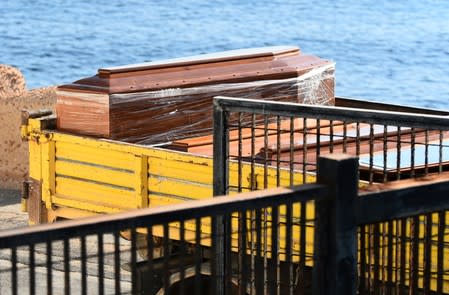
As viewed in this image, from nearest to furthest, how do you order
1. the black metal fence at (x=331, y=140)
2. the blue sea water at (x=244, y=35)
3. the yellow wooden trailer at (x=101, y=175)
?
the black metal fence at (x=331, y=140) < the yellow wooden trailer at (x=101, y=175) < the blue sea water at (x=244, y=35)

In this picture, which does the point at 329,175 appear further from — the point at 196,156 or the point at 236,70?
the point at 236,70

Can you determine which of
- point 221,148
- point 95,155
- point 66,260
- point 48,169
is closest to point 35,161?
point 48,169

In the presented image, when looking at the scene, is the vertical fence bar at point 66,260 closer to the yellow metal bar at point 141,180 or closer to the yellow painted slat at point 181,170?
the yellow painted slat at point 181,170

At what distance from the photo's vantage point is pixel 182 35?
48500 millimetres

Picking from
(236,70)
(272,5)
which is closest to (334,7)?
(272,5)

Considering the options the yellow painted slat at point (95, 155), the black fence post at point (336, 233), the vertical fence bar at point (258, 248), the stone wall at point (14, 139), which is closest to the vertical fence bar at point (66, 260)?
the vertical fence bar at point (258, 248)

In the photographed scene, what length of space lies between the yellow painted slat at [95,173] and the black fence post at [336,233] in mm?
4891

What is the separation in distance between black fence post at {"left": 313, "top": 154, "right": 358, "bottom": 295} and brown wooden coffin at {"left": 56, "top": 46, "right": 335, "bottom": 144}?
560 cm

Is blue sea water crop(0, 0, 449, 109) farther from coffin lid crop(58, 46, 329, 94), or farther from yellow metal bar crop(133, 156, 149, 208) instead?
yellow metal bar crop(133, 156, 149, 208)

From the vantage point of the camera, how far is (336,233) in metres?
4.13

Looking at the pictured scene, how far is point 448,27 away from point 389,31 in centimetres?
247

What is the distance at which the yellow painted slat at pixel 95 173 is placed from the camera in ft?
29.7

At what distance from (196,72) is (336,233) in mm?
6104

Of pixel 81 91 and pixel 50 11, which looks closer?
pixel 81 91
